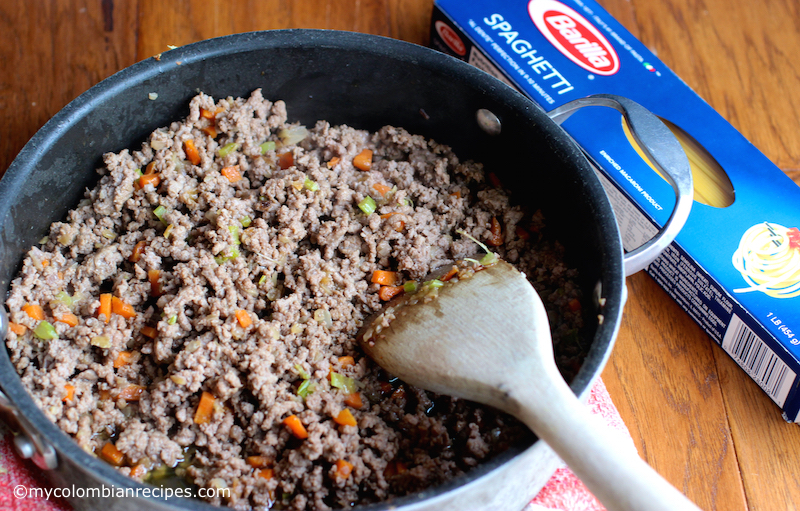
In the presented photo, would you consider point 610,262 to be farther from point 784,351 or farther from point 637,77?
point 637,77

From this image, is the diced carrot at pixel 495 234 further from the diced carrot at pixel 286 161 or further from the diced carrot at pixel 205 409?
the diced carrot at pixel 205 409

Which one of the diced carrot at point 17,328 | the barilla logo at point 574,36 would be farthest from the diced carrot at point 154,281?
the barilla logo at point 574,36

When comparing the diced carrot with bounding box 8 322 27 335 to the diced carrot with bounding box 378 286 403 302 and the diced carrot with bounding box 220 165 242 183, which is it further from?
the diced carrot with bounding box 378 286 403 302

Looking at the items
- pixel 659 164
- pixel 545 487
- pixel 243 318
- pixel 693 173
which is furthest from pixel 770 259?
pixel 243 318

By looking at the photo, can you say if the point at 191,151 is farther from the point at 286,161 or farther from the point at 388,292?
the point at 388,292

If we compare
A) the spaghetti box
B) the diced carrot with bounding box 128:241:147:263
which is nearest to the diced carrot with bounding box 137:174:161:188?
the diced carrot with bounding box 128:241:147:263

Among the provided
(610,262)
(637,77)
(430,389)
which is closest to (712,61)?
(637,77)

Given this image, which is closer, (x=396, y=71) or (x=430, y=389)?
(x=430, y=389)
